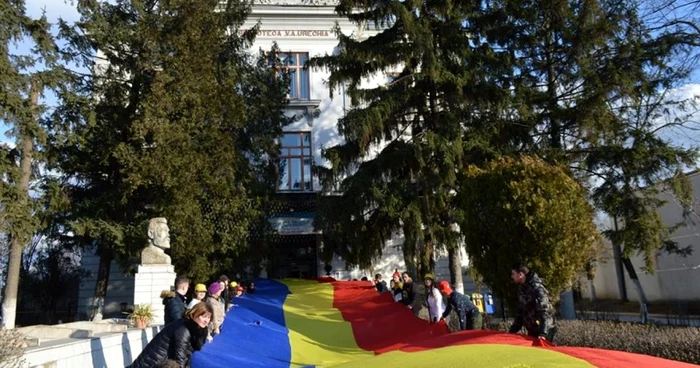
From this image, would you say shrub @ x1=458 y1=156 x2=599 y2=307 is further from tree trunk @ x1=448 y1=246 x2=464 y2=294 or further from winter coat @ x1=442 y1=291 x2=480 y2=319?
tree trunk @ x1=448 y1=246 x2=464 y2=294

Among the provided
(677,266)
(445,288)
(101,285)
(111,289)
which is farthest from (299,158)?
(445,288)

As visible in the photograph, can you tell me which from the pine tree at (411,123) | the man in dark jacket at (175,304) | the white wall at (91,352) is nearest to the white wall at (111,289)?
the pine tree at (411,123)

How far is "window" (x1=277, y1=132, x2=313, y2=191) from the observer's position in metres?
29.1

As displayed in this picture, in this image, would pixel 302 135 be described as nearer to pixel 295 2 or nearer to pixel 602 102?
pixel 295 2

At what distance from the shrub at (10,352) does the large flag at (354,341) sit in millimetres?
2247

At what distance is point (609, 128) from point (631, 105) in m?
1.60

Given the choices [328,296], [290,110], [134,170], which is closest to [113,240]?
[134,170]

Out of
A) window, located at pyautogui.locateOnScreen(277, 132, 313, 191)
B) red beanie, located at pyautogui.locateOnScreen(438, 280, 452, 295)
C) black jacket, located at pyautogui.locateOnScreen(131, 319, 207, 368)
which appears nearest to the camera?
black jacket, located at pyautogui.locateOnScreen(131, 319, 207, 368)

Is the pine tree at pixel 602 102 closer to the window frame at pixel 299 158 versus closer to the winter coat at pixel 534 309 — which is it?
the winter coat at pixel 534 309

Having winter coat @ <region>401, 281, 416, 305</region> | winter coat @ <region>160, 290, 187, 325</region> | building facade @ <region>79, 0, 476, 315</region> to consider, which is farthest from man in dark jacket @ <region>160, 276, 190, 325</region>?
building facade @ <region>79, 0, 476, 315</region>

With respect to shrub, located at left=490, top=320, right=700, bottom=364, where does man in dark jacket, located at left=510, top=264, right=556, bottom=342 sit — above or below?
above

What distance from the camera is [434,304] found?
1116 centimetres

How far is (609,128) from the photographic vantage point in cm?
1708

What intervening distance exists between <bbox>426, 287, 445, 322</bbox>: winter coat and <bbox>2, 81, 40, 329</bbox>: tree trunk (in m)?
13.4
